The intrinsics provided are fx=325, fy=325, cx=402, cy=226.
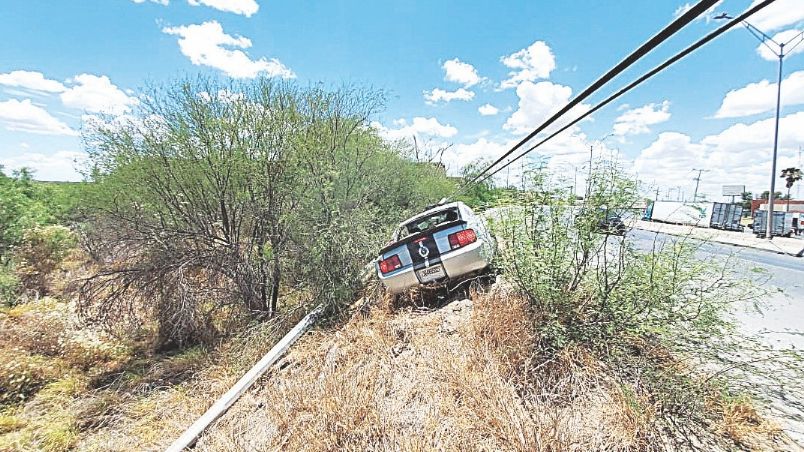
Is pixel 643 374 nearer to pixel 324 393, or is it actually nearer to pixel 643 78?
pixel 643 78

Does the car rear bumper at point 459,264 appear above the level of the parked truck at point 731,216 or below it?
above

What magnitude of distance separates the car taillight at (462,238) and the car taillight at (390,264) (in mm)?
813

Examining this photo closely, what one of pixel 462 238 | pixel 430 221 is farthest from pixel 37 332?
pixel 462 238

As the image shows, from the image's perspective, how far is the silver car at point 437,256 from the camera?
449cm

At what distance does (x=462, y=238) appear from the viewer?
14.9ft

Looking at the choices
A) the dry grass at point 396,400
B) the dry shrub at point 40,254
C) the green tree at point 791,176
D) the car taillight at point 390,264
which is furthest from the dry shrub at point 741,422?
the green tree at point 791,176

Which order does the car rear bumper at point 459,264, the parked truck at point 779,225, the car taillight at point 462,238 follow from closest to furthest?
the car rear bumper at point 459,264, the car taillight at point 462,238, the parked truck at point 779,225

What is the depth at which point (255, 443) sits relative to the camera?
287 cm

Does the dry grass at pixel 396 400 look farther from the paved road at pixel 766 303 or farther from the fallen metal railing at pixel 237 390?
the paved road at pixel 766 303

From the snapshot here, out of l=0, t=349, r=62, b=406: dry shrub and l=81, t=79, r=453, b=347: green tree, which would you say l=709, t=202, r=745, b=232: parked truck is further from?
l=0, t=349, r=62, b=406: dry shrub

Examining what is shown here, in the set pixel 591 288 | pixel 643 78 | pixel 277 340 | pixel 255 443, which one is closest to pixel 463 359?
pixel 591 288

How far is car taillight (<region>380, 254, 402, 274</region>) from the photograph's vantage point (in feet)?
15.7

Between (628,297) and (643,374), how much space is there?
56 cm

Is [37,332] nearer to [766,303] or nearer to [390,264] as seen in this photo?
[390,264]
